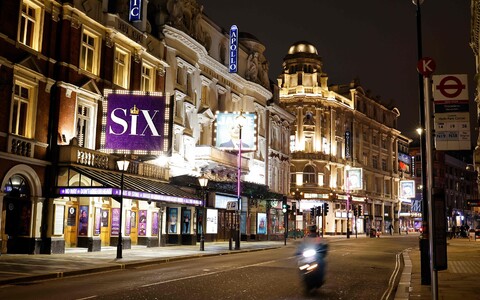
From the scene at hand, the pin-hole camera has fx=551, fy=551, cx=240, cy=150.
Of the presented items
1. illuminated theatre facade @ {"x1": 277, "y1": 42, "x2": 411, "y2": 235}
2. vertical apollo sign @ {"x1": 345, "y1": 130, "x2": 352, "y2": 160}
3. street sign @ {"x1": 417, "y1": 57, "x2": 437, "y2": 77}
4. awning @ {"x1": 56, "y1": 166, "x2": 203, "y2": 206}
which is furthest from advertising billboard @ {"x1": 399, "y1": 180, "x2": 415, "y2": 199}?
street sign @ {"x1": 417, "y1": 57, "x2": 437, "y2": 77}

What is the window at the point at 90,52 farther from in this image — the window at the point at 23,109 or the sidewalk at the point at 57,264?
the sidewalk at the point at 57,264

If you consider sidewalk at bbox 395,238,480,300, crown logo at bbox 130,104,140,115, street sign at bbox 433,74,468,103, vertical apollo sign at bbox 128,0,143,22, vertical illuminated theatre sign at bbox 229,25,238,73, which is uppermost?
vertical illuminated theatre sign at bbox 229,25,238,73

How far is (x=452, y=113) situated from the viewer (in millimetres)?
10492

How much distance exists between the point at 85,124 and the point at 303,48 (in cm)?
5453

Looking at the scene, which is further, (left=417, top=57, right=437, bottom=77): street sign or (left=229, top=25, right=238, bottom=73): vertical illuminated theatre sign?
(left=229, top=25, right=238, bottom=73): vertical illuminated theatre sign

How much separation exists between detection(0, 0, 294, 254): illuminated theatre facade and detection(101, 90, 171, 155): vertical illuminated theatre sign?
0.06 meters

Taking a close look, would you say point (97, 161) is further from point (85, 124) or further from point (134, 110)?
point (134, 110)

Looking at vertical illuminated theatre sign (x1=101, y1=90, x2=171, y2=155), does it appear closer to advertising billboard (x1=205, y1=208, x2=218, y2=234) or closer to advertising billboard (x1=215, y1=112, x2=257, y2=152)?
advertising billboard (x1=215, y1=112, x2=257, y2=152)

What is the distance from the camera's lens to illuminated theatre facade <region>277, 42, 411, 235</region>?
75.2 meters

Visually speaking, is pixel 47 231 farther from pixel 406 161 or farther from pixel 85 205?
pixel 406 161

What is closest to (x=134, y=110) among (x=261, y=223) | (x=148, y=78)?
(x=148, y=78)

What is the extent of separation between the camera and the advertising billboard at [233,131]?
43500 mm

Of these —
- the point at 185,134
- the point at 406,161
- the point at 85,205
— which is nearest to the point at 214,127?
the point at 185,134

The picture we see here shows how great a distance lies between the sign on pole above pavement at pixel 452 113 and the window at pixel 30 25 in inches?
819
